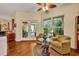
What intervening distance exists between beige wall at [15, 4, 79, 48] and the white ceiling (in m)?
0.10

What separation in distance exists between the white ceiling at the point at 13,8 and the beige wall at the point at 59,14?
0.32ft

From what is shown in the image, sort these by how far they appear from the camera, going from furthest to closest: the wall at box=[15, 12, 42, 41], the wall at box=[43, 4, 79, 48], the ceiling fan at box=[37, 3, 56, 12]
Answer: the wall at box=[15, 12, 42, 41]
the wall at box=[43, 4, 79, 48]
the ceiling fan at box=[37, 3, 56, 12]

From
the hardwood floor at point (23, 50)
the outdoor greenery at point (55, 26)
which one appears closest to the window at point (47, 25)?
the outdoor greenery at point (55, 26)

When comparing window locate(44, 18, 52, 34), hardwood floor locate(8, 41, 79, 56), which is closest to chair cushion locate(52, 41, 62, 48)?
hardwood floor locate(8, 41, 79, 56)

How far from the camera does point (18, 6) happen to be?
1.93 meters

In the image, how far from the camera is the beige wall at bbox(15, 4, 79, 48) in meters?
1.98

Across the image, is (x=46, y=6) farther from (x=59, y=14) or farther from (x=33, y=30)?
(x=33, y=30)

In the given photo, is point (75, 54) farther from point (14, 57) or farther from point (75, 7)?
point (14, 57)

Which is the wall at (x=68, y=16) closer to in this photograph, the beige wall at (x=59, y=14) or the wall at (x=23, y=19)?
the beige wall at (x=59, y=14)

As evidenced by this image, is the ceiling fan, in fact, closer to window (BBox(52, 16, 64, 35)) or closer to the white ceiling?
the white ceiling

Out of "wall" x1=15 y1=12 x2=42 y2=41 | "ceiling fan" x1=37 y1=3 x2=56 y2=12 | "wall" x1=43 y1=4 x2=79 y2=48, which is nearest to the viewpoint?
"ceiling fan" x1=37 y1=3 x2=56 y2=12

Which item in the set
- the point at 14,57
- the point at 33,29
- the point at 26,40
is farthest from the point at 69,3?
the point at 14,57

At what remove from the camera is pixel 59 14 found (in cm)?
208

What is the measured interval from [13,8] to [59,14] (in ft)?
2.81
